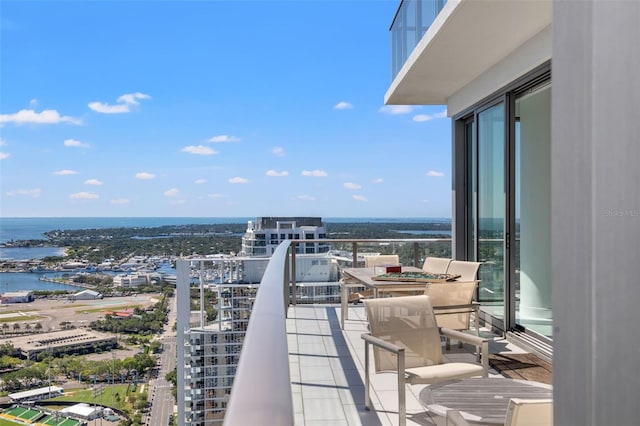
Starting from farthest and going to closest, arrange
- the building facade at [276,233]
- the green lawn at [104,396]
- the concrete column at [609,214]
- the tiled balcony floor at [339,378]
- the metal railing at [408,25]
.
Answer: the green lawn at [104,396] < the building facade at [276,233] < the metal railing at [408,25] < the tiled balcony floor at [339,378] < the concrete column at [609,214]

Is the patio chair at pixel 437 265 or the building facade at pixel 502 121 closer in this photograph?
the building facade at pixel 502 121

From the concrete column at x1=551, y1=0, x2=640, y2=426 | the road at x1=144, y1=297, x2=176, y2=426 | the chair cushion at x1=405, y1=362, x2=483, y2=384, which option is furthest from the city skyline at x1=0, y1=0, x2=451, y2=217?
the concrete column at x1=551, y1=0, x2=640, y2=426

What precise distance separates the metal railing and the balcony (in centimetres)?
317

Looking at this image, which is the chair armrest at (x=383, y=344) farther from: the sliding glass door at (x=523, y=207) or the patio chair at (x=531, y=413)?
the sliding glass door at (x=523, y=207)

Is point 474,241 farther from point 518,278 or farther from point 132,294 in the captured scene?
point 132,294

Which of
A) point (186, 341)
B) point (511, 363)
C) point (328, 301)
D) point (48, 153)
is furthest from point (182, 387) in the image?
point (48, 153)

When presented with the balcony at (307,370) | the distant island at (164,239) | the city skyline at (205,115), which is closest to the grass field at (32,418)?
the distant island at (164,239)

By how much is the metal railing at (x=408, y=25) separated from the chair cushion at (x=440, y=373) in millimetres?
3575

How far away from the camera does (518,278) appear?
6414 mm

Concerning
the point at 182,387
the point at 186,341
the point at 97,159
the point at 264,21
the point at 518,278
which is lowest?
the point at 182,387

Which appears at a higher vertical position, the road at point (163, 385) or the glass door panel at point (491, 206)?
the glass door panel at point (491, 206)

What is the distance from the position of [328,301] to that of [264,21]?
98.9ft

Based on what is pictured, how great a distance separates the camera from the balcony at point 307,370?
32.5 inches

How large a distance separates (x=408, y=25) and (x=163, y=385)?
893cm
